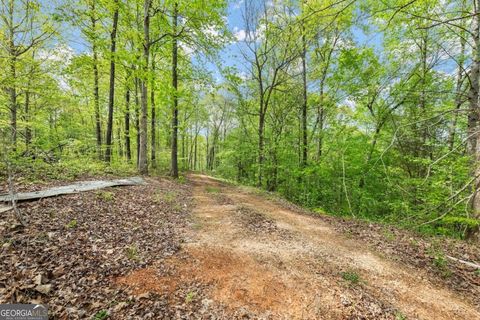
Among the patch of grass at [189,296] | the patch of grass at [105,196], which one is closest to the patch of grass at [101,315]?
the patch of grass at [189,296]

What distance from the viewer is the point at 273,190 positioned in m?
12.5

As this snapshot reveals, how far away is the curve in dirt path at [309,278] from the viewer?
2803 mm

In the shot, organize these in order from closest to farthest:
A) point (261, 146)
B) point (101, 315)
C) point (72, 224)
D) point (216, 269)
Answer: point (101, 315), point (216, 269), point (72, 224), point (261, 146)

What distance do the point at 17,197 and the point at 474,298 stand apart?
7857 mm

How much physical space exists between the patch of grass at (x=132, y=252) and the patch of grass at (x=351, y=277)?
327 centimetres

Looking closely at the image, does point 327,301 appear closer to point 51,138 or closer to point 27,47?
point 27,47

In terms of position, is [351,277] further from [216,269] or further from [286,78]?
[286,78]

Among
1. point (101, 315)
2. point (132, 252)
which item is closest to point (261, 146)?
point (132, 252)

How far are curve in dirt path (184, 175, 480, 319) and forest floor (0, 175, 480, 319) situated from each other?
17 millimetres

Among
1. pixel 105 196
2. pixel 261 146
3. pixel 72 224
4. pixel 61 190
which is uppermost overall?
pixel 261 146

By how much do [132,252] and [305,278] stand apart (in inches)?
110

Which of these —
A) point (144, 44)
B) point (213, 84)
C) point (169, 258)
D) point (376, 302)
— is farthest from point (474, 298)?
point (144, 44)

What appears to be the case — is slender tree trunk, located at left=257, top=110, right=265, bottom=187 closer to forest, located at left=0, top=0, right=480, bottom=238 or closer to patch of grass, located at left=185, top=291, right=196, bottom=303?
forest, located at left=0, top=0, right=480, bottom=238

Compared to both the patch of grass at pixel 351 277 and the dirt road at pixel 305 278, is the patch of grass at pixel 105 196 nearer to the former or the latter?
the dirt road at pixel 305 278
